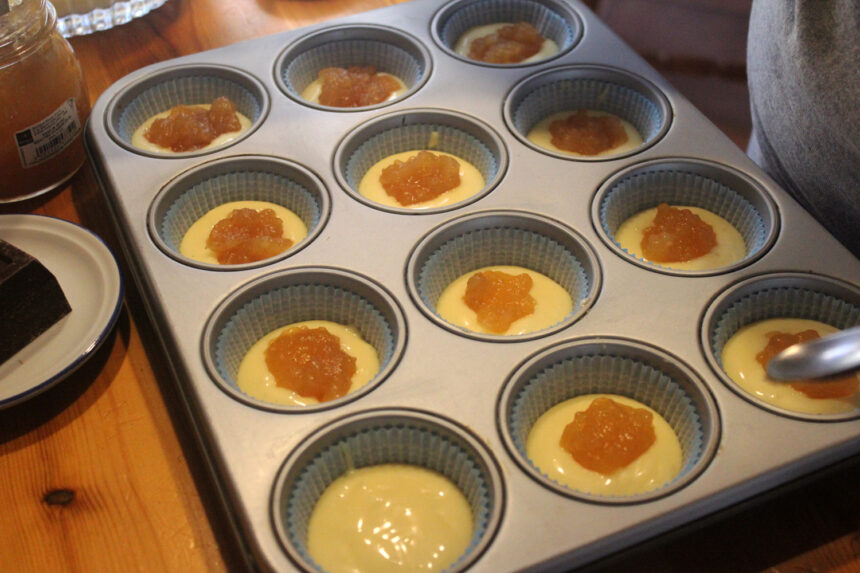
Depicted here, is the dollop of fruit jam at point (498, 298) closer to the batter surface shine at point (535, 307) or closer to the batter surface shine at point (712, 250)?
the batter surface shine at point (535, 307)

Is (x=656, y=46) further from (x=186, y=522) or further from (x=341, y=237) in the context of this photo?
(x=186, y=522)

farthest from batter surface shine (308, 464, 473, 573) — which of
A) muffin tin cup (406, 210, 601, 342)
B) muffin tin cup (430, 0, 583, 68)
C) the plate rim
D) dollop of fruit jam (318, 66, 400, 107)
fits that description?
muffin tin cup (430, 0, 583, 68)

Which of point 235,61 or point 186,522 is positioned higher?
point 235,61

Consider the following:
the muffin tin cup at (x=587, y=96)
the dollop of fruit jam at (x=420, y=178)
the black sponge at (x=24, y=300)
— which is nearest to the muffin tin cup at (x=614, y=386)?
the dollop of fruit jam at (x=420, y=178)

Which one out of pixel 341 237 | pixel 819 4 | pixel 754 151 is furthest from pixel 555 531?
pixel 754 151

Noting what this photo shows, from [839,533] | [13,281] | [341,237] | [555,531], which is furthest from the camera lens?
[341,237]

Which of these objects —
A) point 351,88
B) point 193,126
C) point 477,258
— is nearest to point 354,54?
point 351,88
